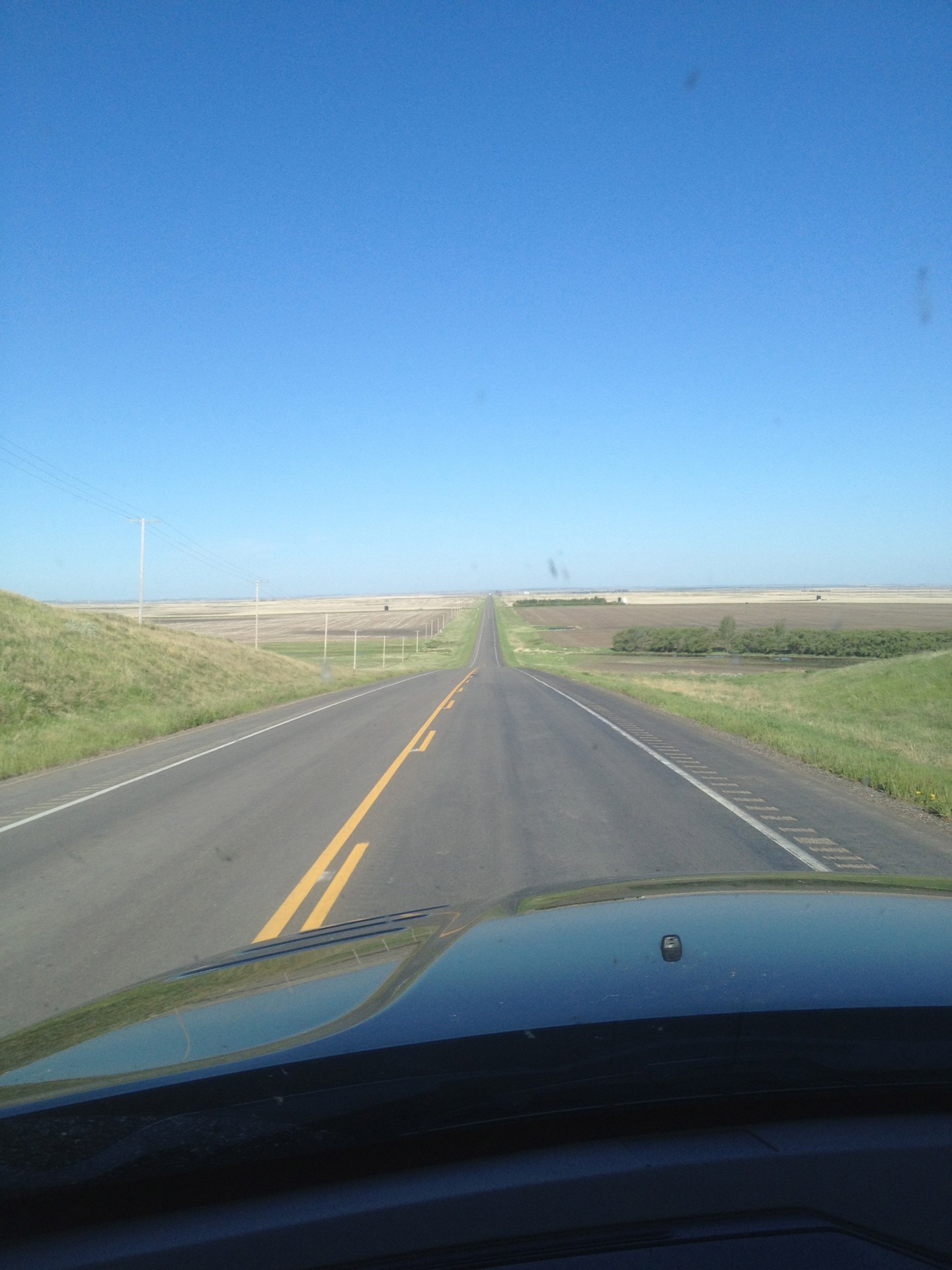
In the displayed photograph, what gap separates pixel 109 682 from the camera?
28.3 m

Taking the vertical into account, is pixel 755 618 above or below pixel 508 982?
above

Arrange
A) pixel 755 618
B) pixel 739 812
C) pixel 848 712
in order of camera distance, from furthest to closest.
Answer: pixel 755 618
pixel 848 712
pixel 739 812

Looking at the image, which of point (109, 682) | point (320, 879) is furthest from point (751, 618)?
point (320, 879)

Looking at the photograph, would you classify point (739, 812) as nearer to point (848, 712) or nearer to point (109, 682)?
point (848, 712)

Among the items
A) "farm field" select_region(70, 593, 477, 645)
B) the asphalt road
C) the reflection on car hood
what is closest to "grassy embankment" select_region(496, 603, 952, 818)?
the asphalt road

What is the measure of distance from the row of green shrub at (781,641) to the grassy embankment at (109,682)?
3139cm

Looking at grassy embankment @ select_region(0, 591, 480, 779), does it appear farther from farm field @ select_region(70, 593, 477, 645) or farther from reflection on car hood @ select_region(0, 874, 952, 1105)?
farm field @ select_region(70, 593, 477, 645)

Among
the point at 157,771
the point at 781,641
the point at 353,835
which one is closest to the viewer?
the point at 353,835

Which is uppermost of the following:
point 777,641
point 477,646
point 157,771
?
point 777,641

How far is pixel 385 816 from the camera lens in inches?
381

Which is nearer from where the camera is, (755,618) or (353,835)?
(353,835)

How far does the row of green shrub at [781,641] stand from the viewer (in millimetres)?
55062

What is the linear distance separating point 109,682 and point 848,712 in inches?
970

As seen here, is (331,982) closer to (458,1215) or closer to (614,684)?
(458,1215)
